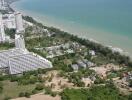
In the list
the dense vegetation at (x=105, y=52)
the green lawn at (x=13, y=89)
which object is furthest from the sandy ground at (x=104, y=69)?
the green lawn at (x=13, y=89)

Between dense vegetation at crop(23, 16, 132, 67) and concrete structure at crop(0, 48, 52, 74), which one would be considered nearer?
concrete structure at crop(0, 48, 52, 74)

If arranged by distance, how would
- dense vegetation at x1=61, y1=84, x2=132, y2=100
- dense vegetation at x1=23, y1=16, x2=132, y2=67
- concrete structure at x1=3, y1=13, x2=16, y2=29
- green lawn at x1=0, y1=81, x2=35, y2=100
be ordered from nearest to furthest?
dense vegetation at x1=61, y1=84, x2=132, y2=100, green lawn at x1=0, y1=81, x2=35, y2=100, dense vegetation at x1=23, y1=16, x2=132, y2=67, concrete structure at x1=3, y1=13, x2=16, y2=29

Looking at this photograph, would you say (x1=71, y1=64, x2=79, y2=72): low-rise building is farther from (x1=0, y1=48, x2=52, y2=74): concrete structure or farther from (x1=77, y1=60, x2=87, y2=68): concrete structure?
(x1=0, y1=48, x2=52, y2=74): concrete structure

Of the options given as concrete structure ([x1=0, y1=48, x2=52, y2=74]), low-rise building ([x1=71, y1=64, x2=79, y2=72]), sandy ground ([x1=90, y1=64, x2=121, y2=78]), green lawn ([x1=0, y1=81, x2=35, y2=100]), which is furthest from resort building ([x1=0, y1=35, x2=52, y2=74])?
sandy ground ([x1=90, y1=64, x2=121, y2=78])

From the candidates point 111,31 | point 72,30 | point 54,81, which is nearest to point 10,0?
point 72,30

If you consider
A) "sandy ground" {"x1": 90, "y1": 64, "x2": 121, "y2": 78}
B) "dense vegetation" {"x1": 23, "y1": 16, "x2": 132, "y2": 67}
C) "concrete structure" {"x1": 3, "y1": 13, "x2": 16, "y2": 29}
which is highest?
"concrete structure" {"x1": 3, "y1": 13, "x2": 16, "y2": 29}

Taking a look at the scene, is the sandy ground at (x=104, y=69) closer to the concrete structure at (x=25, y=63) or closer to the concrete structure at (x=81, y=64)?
the concrete structure at (x=81, y=64)

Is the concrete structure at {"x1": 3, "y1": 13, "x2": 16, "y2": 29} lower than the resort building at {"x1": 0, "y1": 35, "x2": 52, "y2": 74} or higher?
higher

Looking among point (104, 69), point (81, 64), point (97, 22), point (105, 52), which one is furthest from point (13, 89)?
point (97, 22)
